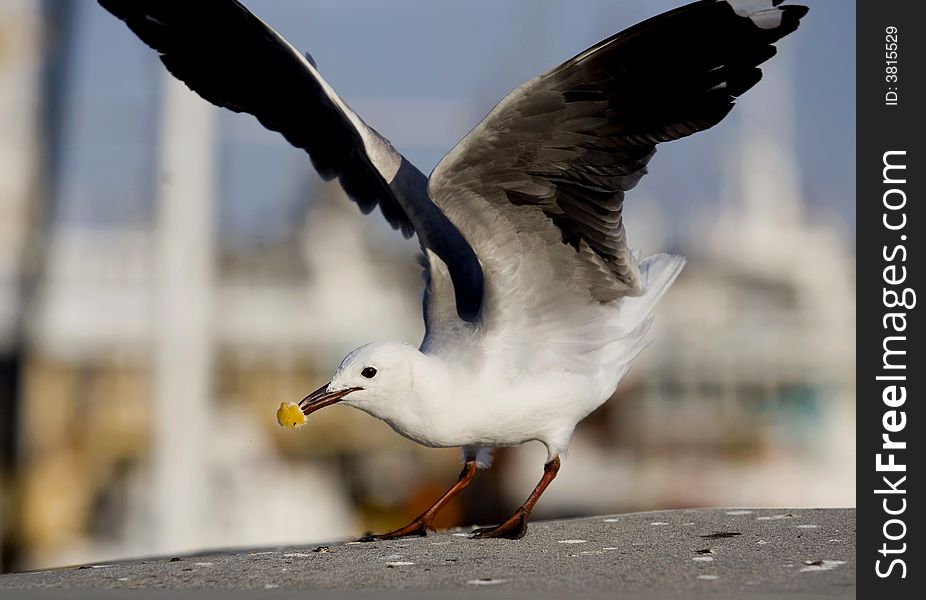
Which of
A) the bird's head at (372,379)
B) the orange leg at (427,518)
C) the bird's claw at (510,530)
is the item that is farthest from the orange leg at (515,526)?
the bird's head at (372,379)

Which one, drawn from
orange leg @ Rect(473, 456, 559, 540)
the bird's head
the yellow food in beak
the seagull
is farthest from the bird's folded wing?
orange leg @ Rect(473, 456, 559, 540)

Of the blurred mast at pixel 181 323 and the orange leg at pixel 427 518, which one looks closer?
A: the orange leg at pixel 427 518

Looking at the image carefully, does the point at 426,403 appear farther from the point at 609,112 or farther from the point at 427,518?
the point at 609,112

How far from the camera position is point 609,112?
3.72m

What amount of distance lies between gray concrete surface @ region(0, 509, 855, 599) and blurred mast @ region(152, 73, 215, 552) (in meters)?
7.65

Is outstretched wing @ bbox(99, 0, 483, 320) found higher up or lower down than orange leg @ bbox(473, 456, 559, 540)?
higher up

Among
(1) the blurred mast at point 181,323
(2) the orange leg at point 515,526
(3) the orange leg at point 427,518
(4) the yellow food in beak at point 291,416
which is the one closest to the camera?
(4) the yellow food in beak at point 291,416

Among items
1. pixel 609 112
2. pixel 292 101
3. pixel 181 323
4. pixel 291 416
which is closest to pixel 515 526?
pixel 291 416

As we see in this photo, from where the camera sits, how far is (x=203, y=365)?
12469 millimetres

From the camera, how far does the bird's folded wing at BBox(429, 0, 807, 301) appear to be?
3646mm

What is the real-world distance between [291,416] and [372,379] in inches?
10.7

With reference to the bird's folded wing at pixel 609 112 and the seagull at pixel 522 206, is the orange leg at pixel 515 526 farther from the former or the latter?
the bird's folded wing at pixel 609 112

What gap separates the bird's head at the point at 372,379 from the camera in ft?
12.9

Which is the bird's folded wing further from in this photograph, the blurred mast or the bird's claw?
the blurred mast
